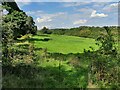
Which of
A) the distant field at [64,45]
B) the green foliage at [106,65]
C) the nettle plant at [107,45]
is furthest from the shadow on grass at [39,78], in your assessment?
the distant field at [64,45]

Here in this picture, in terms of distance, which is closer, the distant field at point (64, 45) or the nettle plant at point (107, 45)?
the nettle plant at point (107, 45)

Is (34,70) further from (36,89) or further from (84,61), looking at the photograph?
(84,61)

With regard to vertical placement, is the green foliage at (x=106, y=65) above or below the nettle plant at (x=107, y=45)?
below

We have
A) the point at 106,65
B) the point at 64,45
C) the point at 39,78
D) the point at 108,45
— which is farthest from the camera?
the point at 64,45

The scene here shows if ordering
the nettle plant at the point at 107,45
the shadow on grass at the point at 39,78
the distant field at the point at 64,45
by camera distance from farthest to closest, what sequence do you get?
the distant field at the point at 64,45 < the nettle plant at the point at 107,45 < the shadow on grass at the point at 39,78

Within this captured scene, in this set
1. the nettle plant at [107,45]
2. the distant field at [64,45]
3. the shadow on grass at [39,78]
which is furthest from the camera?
the distant field at [64,45]

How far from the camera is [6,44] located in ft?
44.7

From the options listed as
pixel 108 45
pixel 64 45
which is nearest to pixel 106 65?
pixel 108 45

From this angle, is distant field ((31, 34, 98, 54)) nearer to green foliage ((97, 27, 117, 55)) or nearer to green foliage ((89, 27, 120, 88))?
green foliage ((97, 27, 117, 55))

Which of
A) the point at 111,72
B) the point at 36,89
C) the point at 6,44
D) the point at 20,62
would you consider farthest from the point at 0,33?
the point at 111,72

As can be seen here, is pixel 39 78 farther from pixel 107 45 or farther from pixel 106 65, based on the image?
pixel 107 45

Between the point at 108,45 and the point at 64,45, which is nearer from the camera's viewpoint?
the point at 108,45

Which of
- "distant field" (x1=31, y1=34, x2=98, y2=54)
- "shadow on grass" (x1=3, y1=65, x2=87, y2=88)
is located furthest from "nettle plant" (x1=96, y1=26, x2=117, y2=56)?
"distant field" (x1=31, y1=34, x2=98, y2=54)

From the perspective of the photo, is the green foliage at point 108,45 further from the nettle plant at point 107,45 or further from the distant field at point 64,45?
the distant field at point 64,45
